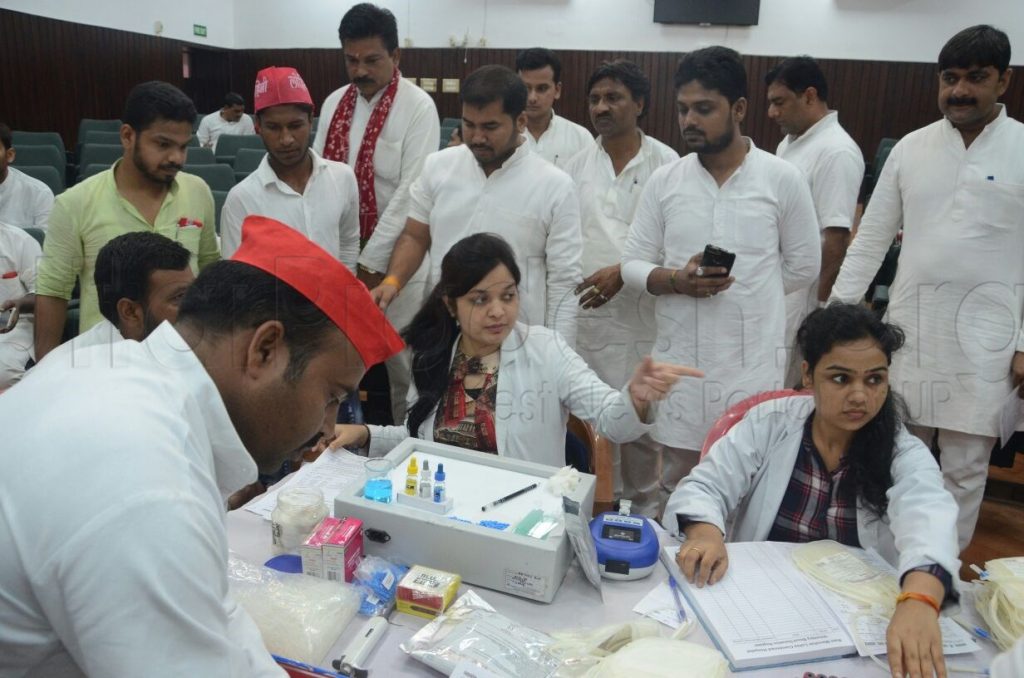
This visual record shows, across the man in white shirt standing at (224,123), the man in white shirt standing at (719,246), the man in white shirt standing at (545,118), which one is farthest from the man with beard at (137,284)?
the man in white shirt standing at (224,123)

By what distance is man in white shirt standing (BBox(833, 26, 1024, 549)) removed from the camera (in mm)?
2195

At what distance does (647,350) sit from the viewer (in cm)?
265

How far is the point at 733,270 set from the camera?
219cm

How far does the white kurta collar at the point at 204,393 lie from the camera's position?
843 mm

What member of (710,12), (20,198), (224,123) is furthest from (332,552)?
(710,12)

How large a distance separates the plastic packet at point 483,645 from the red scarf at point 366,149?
198cm

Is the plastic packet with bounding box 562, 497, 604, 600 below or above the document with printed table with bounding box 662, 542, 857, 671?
above

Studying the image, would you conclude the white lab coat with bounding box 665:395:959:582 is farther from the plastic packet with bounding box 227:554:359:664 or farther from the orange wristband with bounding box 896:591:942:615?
the plastic packet with bounding box 227:554:359:664

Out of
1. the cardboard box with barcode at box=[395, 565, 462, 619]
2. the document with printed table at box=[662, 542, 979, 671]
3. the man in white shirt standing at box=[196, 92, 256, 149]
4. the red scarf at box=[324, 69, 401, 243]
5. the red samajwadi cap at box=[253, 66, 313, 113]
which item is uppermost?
the man in white shirt standing at box=[196, 92, 256, 149]

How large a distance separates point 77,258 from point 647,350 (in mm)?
1892

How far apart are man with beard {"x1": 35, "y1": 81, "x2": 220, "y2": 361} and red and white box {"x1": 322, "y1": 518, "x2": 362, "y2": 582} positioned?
1401 millimetres

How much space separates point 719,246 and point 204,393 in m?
1.70

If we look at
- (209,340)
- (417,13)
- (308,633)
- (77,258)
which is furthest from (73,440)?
(417,13)

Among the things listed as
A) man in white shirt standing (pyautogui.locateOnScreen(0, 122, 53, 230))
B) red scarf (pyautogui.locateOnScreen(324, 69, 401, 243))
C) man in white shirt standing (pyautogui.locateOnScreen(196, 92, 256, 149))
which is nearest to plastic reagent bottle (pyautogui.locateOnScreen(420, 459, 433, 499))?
red scarf (pyautogui.locateOnScreen(324, 69, 401, 243))
